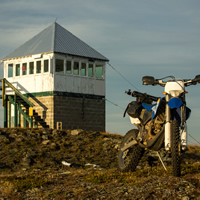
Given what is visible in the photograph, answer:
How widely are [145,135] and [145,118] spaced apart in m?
0.45

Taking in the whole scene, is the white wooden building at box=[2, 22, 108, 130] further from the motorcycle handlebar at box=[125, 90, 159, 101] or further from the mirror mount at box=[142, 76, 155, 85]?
the mirror mount at box=[142, 76, 155, 85]

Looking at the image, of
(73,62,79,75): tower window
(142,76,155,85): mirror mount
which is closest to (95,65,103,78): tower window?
(73,62,79,75): tower window

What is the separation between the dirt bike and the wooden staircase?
1941 centimetres

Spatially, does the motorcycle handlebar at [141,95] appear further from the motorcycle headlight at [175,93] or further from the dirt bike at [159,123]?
the motorcycle headlight at [175,93]

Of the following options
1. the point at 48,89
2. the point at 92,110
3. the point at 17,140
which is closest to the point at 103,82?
the point at 92,110

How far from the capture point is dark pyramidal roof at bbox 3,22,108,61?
31.1 metres

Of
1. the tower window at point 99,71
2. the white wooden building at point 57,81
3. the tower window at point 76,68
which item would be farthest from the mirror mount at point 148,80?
the tower window at point 99,71

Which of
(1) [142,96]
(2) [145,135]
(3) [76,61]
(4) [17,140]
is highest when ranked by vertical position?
(3) [76,61]

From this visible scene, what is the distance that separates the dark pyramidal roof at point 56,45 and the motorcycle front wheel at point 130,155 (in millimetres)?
19885

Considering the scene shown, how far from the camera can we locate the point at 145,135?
33.5 feet

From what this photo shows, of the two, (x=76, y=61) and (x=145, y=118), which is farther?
(x=76, y=61)

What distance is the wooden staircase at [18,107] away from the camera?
99.3 feet

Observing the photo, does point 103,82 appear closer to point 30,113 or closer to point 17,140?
point 30,113

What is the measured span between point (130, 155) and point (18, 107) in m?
21.9
